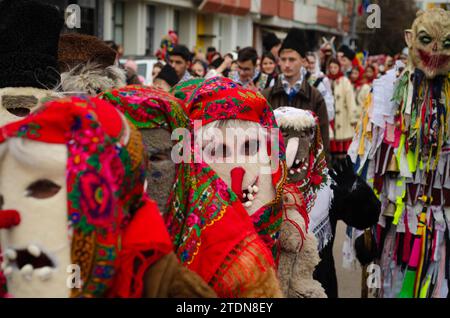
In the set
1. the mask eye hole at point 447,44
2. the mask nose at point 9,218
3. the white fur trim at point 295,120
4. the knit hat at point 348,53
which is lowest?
the mask nose at point 9,218

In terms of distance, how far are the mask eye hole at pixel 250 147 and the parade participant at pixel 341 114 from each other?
8.53 m

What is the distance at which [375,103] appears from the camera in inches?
228

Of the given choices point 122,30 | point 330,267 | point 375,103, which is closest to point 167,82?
point 375,103

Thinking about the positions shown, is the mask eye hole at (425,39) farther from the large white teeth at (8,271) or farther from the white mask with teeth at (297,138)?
the large white teeth at (8,271)

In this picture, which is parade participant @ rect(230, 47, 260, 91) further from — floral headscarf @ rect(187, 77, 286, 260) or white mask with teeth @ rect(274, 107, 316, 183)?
floral headscarf @ rect(187, 77, 286, 260)

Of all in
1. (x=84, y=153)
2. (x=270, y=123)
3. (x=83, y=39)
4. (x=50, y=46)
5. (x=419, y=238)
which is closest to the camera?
(x=84, y=153)

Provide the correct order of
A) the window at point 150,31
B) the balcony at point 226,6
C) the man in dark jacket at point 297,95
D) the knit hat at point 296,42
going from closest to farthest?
the man in dark jacket at point 297,95, the knit hat at point 296,42, the window at point 150,31, the balcony at point 226,6

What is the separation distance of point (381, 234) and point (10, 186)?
4201 millimetres

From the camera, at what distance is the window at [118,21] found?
22.8m

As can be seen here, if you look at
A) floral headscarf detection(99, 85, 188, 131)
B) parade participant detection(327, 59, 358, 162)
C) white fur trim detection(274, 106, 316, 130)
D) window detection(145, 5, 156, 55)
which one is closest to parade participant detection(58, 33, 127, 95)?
white fur trim detection(274, 106, 316, 130)

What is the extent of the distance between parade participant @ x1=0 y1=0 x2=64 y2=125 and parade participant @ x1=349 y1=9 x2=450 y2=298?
2.74 metres

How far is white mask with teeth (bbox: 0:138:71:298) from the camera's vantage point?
6.56 feet

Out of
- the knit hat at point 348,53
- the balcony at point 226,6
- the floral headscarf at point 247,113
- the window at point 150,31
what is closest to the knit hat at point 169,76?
the floral headscarf at point 247,113
